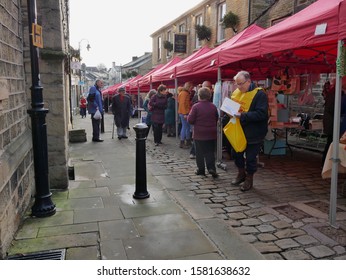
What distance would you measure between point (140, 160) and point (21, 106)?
1.69 m

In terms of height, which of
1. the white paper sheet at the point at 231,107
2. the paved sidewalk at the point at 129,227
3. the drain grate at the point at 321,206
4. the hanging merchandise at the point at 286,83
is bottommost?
the drain grate at the point at 321,206

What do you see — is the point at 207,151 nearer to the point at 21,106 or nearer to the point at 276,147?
the point at 276,147

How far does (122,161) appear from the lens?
7.59 meters

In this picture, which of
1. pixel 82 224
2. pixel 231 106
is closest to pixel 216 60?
pixel 231 106

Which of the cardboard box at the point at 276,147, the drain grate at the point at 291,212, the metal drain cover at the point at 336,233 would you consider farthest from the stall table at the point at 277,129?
the metal drain cover at the point at 336,233

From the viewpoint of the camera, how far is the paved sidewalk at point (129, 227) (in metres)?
3.22

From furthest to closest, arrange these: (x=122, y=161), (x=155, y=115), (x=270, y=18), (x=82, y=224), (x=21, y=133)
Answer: (x=270, y=18)
(x=155, y=115)
(x=122, y=161)
(x=21, y=133)
(x=82, y=224)

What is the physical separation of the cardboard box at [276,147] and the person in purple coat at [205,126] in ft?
8.14

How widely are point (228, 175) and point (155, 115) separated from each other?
4497 mm

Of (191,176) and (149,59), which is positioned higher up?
(149,59)

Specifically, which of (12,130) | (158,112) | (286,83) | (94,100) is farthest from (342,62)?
(94,100)

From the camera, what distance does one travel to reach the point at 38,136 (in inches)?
158

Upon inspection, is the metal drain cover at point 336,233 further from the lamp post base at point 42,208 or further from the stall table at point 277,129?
the stall table at point 277,129

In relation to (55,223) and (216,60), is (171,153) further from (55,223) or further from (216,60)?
(55,223)
